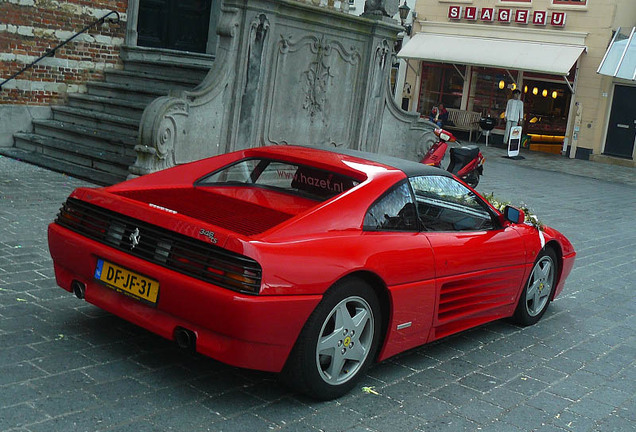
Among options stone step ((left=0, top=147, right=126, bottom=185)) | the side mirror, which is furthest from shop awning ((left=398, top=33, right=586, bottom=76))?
the side mirror

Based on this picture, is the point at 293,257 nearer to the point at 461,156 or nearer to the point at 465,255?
the point at 465,255

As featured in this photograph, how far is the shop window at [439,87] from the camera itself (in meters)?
33.8

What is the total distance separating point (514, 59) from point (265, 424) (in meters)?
27.8

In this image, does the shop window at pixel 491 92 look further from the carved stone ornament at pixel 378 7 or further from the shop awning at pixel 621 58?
the carved stone ornament at pixel 378 7

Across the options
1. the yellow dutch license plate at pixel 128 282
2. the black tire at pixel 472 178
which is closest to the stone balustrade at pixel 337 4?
the black tire at pixel 472 178

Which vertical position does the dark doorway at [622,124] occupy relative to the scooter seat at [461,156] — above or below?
above

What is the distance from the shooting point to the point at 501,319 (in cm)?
700

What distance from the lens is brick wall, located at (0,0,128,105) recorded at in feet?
41.5

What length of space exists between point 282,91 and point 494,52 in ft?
68.5

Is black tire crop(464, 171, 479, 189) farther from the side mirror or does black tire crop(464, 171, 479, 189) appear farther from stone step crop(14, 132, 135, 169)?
the side mirror

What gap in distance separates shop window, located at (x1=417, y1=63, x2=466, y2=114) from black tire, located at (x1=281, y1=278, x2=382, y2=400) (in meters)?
29.6

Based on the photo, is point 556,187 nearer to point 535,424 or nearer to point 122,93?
point 122,93

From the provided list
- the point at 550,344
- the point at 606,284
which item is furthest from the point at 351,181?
the point at 606,284

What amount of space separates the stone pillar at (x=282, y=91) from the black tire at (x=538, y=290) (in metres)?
5.15
